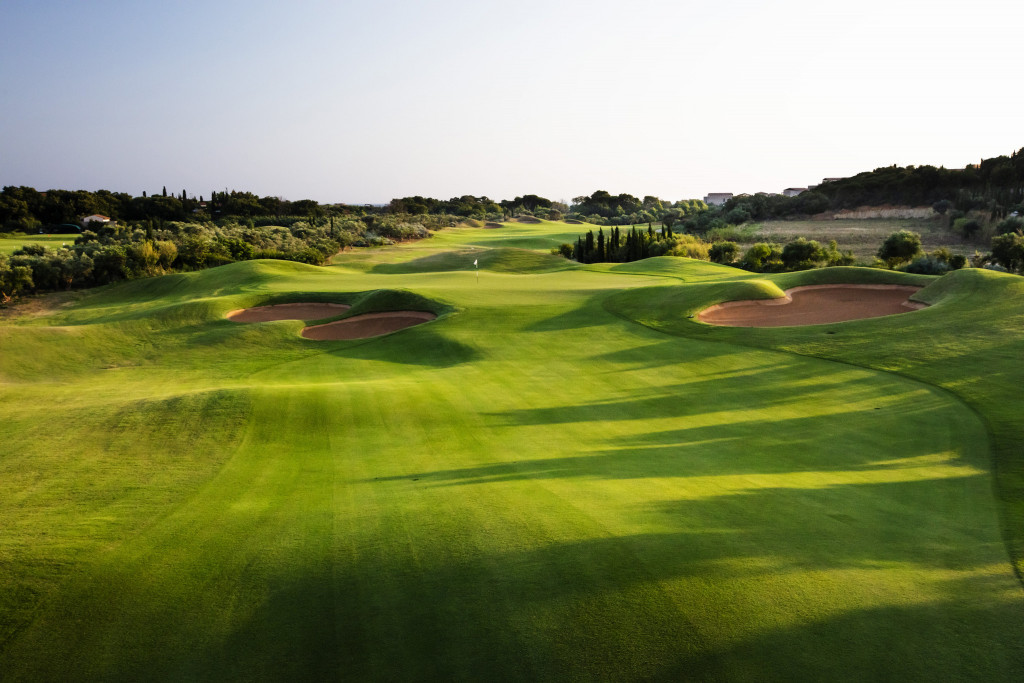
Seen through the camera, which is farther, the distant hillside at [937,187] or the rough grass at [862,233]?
the distant hillside at [937,187]

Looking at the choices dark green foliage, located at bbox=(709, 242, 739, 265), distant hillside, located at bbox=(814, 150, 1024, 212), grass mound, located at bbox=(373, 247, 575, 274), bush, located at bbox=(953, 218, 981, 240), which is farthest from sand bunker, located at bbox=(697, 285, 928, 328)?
distant hillside, located at bbox=(814, 150, 1024, 212)

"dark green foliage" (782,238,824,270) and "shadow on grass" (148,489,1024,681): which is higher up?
"dark green foliage" (782,238,824,270)

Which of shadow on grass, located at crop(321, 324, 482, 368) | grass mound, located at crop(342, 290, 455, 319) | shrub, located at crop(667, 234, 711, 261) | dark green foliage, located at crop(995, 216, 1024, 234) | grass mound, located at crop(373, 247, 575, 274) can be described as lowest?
shadow on grass, located at crop(321, 324, 482, 368)

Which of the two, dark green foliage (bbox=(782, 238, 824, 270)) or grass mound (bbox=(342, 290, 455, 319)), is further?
dark green foliage (bbox=(782, 238, 824, 270))

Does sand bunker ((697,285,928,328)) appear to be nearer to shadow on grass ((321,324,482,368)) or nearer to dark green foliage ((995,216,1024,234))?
shadow on grass ((321,324,482,368))

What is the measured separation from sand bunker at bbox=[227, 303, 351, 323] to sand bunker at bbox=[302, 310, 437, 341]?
2.01 metres

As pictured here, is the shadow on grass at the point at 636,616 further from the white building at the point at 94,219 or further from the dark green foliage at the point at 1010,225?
the white building at the point at 94,219

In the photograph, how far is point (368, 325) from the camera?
29672mm

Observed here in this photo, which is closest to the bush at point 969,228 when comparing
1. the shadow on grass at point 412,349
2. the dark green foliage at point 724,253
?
the dark green foliage at point 724,253

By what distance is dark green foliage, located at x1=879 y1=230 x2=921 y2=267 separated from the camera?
44625 mm

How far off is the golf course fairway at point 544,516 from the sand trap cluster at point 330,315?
7197 mm

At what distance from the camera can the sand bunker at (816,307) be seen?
25.7m

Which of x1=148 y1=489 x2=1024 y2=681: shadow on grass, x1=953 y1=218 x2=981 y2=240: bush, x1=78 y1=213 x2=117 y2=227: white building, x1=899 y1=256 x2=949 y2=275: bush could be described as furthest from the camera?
x1=78 y1=213 x2=117 y2=227: white building

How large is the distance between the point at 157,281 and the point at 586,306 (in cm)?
3307
